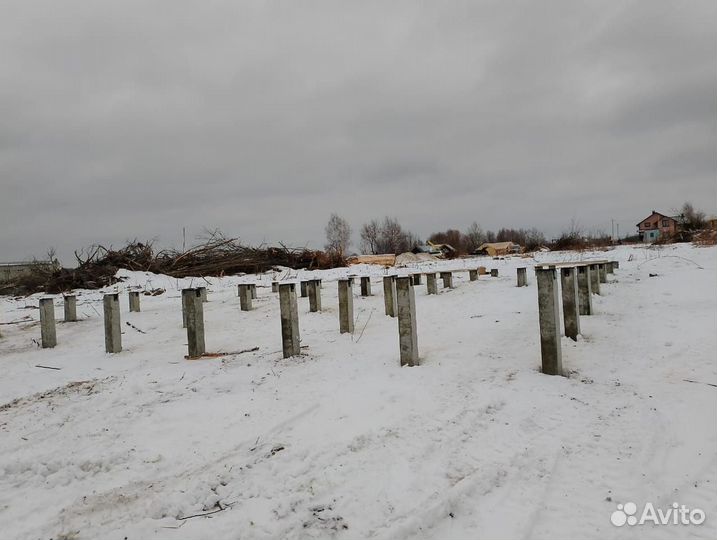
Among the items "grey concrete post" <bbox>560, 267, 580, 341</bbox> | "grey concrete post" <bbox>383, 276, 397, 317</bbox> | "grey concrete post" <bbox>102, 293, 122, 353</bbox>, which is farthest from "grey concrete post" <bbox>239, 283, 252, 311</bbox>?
"grey concrete post" <bbox>560, 267, 580, 341</bbox>

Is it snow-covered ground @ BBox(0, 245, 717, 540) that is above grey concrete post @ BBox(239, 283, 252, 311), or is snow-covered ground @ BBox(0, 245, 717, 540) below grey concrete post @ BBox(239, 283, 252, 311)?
below

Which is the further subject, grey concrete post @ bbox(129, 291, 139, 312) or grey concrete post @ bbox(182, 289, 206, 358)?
grey concrete post @ bbox(129, 291, 139, 312)

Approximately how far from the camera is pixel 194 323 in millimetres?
5277

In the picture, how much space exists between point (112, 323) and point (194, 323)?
56.8 inches

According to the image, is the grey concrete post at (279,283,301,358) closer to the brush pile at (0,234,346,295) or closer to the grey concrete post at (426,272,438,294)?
the grey concrete post at (426,272,438,294)

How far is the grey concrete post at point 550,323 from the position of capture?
4.06 meters

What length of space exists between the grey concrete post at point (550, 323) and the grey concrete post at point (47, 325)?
6.60 meters

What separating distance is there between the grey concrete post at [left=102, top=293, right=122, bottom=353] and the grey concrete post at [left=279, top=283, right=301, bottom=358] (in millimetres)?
2464

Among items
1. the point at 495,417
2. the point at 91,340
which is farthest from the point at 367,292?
the point at 495,417

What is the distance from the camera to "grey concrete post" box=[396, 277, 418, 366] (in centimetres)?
455

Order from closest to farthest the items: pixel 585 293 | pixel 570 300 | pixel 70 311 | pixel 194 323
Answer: pixel 570 300
pixel 194 323
pixel 585 293
pixel 70 311

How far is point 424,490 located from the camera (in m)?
2.48

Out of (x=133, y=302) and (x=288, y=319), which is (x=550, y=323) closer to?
(x=288, y=319)

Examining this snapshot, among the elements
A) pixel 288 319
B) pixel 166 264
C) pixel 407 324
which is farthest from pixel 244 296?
pixel 166 264
